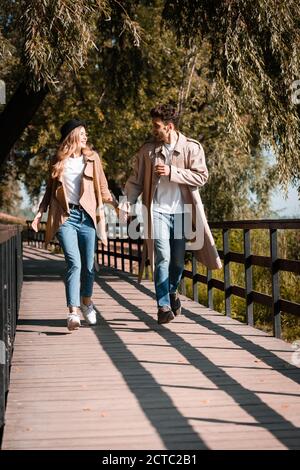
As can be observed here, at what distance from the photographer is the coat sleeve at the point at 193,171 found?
7.45m

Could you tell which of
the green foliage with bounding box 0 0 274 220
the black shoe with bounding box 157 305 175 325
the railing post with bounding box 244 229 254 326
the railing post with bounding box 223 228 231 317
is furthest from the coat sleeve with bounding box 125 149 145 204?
the green foliage with bounding box 0 0 274 220

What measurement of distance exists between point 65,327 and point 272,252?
221 centimetres

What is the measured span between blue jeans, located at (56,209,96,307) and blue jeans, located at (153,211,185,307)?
61 centimetres

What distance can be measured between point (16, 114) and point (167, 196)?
26.0 feet

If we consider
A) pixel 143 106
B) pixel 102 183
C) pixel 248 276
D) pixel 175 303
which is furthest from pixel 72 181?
pixel 143 106

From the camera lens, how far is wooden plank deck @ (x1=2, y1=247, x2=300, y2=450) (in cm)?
407

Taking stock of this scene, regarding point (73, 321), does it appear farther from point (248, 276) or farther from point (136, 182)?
point (248, 276)

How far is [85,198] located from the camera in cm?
735

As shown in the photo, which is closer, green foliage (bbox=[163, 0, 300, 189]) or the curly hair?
the curly hair

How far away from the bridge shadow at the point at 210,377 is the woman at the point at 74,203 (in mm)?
600

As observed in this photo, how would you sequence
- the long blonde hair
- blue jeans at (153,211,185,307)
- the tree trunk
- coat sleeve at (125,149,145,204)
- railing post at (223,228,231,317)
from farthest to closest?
the tree trunk
railing post at (223,228,231,317)
coat sleeve at (125,149,145,204)
blue jeans at (153,211,185,307)
the long blonde hair

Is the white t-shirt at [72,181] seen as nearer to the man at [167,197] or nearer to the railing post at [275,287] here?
the man at [167,197]

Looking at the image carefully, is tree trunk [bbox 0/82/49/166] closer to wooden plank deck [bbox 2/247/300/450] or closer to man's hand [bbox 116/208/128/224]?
wooden plank deck [bbox 2/247/300/450]

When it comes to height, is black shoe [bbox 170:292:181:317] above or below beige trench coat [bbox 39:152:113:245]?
below
